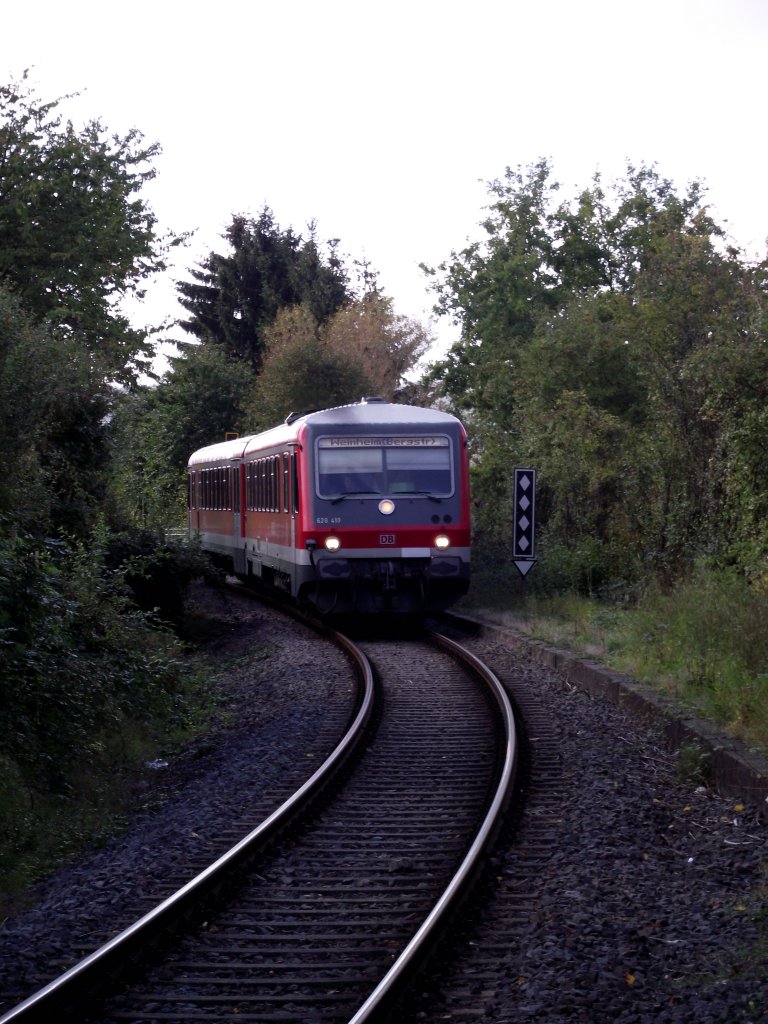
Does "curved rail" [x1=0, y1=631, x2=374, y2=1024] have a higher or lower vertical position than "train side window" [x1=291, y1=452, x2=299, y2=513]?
lower

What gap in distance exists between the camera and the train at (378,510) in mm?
18109

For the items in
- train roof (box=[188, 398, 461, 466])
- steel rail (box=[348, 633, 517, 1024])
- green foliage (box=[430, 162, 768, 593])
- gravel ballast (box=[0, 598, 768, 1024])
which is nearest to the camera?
steel rail (box=[348, 633, 517, 1024])

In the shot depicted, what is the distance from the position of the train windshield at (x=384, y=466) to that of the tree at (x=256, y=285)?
137 feet

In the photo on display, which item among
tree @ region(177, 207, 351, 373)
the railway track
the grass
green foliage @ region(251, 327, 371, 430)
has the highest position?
tree @ region(177, 207, 351, 373)

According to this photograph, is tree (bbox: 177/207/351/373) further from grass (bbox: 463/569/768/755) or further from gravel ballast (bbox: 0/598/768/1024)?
gravel ballast (bbox: 0/598/768/1024)

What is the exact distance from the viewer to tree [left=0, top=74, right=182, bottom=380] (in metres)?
23.0

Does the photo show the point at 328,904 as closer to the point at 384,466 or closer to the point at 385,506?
the point at 385,506

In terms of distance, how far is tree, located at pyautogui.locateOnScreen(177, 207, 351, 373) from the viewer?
60.4 m

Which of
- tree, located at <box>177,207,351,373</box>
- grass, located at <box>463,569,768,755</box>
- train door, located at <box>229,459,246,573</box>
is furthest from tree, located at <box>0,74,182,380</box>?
tree, located at <box>177,207,351,373</box>

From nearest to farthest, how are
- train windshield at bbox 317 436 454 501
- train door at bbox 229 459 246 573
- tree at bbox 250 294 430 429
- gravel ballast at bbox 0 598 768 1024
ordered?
1. gravel ballast at bbox 0 598 768 1024
2. train windshield at bbox 317 436 454 501
3. train door at bbox 229 459 246 573
4. tree at bbox 250 294 430 429

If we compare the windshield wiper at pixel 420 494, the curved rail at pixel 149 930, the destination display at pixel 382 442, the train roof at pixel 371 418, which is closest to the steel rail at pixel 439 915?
the curved rail at pixel 149 930

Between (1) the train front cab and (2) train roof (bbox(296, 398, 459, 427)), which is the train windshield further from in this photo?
(2) train roof (bbox(296, 398, 459, 427))

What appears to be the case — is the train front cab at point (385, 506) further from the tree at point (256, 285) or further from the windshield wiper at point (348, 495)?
the tree at point (256, 285)

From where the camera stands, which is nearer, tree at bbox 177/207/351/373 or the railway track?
the railway track
